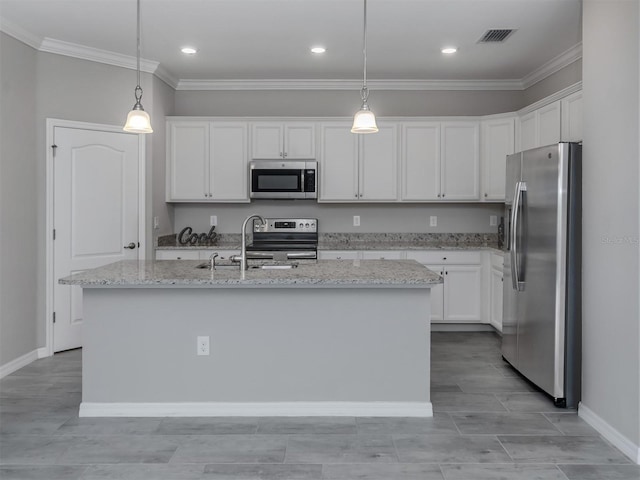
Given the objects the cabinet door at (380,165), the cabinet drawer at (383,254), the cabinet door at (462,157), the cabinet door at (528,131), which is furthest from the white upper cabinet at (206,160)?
the cabinet door at (528,131)

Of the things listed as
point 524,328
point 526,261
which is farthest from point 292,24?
point 524,328

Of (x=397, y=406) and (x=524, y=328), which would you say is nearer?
(x=397, y=406)

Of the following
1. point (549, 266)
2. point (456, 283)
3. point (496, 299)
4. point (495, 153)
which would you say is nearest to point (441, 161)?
point (495, 153)

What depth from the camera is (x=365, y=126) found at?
3.11 meters

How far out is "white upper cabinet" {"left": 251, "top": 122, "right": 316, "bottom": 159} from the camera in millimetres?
5418

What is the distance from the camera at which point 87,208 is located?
4.64 m

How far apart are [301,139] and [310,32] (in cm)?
138

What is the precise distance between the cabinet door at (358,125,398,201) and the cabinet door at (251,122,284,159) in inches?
33.6

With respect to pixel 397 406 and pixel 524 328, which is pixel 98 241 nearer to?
pixel 397 406

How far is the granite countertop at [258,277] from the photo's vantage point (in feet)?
9.23

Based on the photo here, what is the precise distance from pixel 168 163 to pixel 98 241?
1149mm

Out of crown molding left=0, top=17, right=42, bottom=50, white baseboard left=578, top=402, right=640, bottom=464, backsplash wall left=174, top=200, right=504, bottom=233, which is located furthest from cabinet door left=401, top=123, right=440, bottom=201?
crown molding left=0, top=17, right=42, bottom=50

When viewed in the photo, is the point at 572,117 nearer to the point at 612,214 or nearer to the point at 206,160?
the point at 612,214

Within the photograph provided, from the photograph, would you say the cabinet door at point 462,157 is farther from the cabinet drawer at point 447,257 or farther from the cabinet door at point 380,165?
the cabinet drawer at point 447,257
